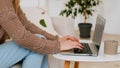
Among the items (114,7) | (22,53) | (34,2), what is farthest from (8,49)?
(114,7)

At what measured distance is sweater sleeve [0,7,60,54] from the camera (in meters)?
1.29

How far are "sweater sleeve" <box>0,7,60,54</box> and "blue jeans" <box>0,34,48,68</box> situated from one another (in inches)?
2.0

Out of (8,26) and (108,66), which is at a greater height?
(8,26)

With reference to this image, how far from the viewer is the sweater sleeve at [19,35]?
1288 mm

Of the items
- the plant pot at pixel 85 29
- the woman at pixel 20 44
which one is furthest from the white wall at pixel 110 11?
the woman at pixel 20 44

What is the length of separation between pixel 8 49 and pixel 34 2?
1667mm

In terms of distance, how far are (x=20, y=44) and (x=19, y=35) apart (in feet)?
0.18

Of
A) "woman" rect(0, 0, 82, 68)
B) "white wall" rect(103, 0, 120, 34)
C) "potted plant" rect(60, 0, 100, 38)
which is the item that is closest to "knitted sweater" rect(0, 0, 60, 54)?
"woman" rect(0, 0, 82, 68)

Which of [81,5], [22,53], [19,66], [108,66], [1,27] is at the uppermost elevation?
[1,27]

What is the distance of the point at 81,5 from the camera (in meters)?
3.78

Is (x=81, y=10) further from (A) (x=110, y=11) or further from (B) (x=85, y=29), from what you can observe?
(A) (x=110, y=11)

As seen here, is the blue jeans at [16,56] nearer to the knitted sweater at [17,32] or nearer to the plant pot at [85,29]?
the knitted sweater at [17,32]

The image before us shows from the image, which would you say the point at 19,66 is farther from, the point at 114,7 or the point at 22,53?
the point at 114,7

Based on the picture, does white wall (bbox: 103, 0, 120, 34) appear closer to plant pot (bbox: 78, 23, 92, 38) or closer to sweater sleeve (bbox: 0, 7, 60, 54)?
plant pot (bbox: 78, 23, 92, 38)
